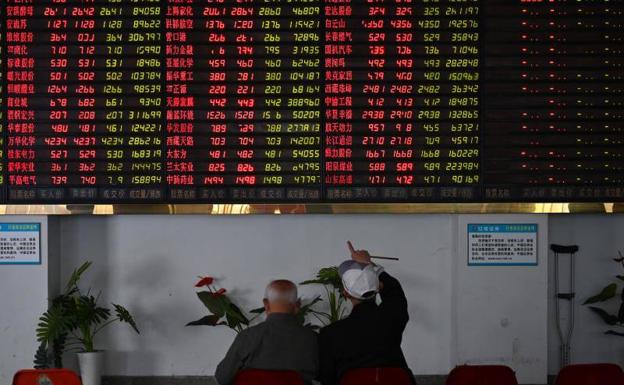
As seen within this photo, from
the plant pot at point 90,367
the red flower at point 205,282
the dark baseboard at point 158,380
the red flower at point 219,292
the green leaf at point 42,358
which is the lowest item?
the dark baseboard at point 158,380

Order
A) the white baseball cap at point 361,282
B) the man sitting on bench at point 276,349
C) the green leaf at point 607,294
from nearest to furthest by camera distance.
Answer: the man sitting on bench at point 276,349 → the white baseball cap at point 361,282 → the green leaf at point 607,294

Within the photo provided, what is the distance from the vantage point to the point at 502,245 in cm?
612

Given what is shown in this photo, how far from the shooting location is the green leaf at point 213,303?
19.6ft

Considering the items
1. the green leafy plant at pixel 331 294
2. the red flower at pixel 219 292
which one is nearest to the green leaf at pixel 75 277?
the red flower at pixel 219 292

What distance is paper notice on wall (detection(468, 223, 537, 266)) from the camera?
6.12m

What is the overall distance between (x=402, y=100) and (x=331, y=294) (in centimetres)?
149

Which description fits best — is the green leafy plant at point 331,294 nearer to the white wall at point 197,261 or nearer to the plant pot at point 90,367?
the white wall at point 197,261

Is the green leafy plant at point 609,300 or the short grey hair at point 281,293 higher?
the short grey hair at point 281,293

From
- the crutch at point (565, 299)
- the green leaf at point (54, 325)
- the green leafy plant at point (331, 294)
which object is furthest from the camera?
the crutch at point (565, 299)

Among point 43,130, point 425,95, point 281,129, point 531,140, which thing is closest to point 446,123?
point 425,95

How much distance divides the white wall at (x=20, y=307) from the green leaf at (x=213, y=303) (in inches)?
44.0

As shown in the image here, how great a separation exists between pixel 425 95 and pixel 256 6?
4.38ft

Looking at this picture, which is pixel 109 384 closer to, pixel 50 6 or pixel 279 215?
pixel 279 215

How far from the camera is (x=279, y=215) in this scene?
6.31 m
